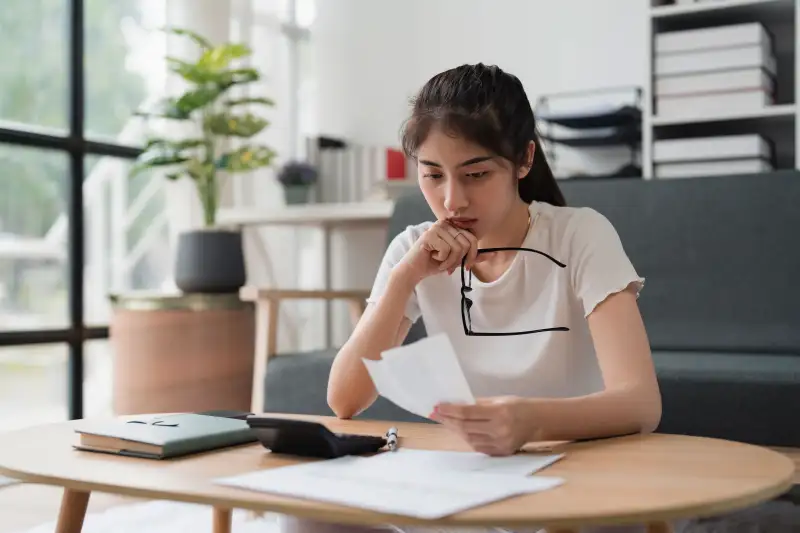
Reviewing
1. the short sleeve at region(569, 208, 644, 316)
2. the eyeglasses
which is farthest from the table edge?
the eyeglasses

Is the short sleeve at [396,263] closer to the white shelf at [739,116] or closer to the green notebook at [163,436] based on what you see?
the green notebook at [163,436]

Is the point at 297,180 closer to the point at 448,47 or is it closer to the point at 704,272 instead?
the point at 448,47

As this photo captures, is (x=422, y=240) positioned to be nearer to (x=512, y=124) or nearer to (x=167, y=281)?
(x=512, y=124)

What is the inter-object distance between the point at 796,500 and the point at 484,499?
1470 mm

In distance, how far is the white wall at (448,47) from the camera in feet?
11.1

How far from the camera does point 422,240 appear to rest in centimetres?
137

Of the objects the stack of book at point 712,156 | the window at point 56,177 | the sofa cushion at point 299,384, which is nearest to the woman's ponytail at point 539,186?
the sofa cushion at point 299,384

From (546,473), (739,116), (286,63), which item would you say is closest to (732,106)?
(739,116)

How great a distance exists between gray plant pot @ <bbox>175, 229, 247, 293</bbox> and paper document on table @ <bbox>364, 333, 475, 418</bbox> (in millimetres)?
2272

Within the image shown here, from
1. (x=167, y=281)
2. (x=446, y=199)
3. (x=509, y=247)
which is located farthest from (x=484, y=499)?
(x=167, y=281)

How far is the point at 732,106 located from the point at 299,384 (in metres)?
1.58

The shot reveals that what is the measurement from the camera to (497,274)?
4.76 ft

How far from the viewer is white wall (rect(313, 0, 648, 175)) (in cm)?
338

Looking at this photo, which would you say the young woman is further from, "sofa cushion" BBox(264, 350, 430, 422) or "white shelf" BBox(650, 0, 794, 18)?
"white shelf" BBox(650, 0, 794, 18)
